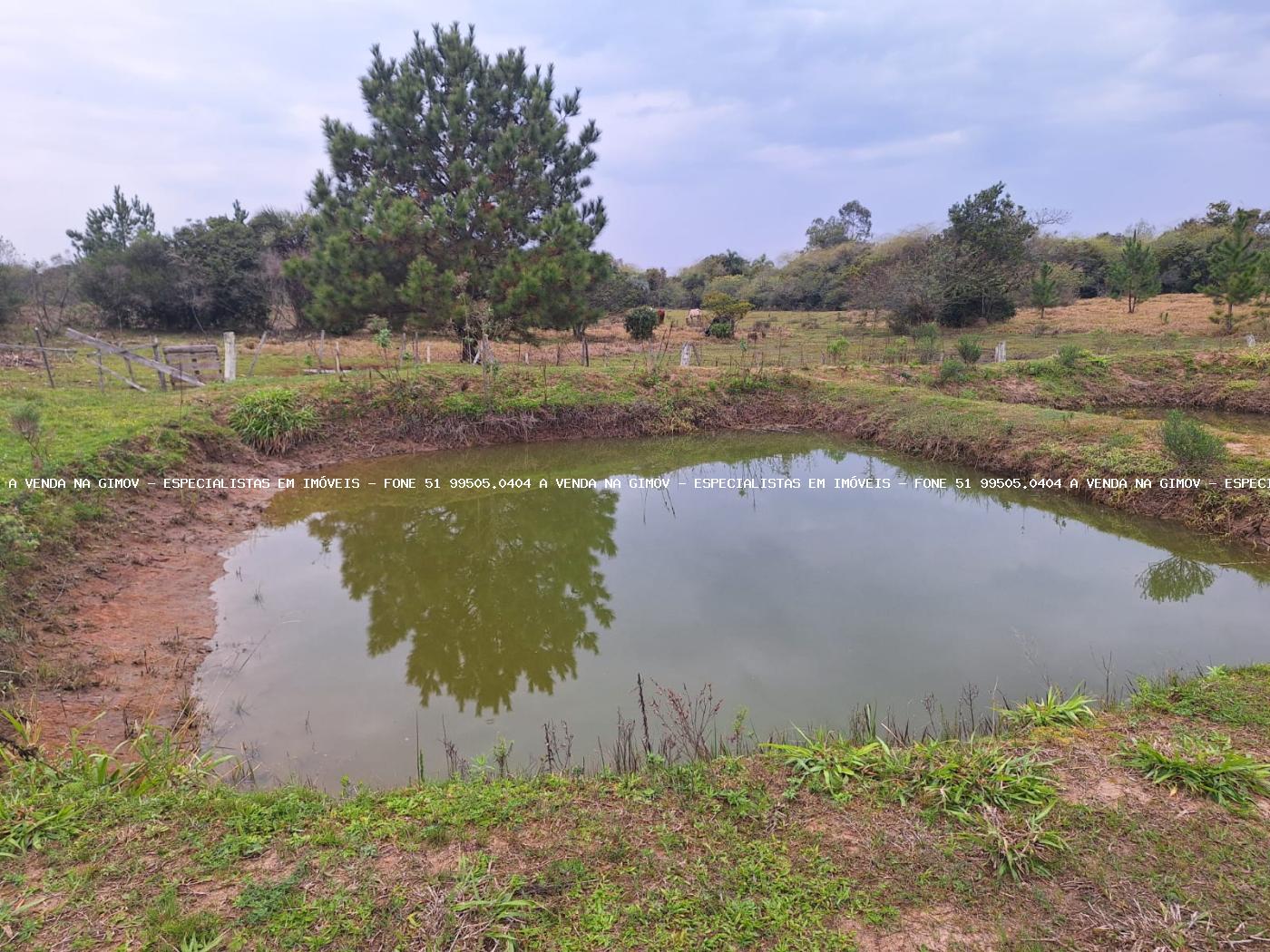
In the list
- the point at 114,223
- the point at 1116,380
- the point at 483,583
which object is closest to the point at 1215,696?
the point at 483,583

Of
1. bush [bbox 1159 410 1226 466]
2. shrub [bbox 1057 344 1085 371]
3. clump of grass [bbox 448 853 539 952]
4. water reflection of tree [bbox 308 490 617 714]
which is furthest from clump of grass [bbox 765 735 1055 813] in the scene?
shrub [bbox 1057 344 1085 371]

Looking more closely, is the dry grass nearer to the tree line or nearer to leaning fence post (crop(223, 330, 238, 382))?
the tree line

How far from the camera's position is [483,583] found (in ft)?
20.9

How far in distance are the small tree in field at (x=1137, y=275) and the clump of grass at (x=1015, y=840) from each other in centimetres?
2704

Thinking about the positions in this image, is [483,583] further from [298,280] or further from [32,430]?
[298,280]

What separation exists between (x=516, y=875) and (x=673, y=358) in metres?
15.9

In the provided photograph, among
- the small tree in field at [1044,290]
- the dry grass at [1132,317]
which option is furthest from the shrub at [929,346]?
the small tree in field at [1044,290]

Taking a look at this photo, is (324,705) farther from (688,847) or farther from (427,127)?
(427,127)

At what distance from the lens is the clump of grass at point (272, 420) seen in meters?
10.0

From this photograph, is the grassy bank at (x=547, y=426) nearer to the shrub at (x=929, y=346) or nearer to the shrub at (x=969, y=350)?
the shrub at (x=969, y=350)

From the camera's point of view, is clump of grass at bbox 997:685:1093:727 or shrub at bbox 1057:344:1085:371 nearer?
clump of grass at bbox 997:685:1093:727

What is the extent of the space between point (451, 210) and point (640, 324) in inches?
326

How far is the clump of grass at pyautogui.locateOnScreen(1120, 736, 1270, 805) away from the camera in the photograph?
3.04m

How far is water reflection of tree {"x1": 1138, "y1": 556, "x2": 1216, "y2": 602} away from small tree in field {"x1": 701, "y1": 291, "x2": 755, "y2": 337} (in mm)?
16742
